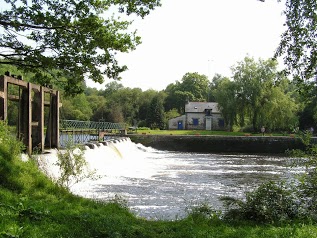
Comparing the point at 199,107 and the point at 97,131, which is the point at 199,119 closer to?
the point at 199,107

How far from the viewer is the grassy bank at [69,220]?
650 centimetres

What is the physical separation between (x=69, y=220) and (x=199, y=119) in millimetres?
68461

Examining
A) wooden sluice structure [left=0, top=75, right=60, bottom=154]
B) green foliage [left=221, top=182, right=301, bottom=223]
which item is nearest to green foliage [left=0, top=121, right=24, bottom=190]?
wooden sluice structure [left=0, top=75, right=60, bottom=154]

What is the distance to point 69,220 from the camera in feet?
23.5

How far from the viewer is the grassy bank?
650 centimetres

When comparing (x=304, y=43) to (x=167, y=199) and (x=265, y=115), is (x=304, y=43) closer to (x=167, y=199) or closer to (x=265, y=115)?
(x=167, y=199)

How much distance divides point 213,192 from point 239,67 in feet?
142

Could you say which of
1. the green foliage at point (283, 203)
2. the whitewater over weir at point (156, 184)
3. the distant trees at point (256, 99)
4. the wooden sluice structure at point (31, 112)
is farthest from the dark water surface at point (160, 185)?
the distant trees at point (256, 99)

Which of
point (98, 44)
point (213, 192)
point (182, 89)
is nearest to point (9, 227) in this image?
point (98, 44)

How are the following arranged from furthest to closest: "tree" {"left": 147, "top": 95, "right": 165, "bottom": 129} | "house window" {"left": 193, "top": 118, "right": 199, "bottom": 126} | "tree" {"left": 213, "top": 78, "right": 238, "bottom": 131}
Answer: "tree" {"left": 147, "top": 95, "right": 165, "bottom": 129} < "house window" {"left": 193, "top": 118, "right": 199, "bottom": 126} < "tree" {"left": 213, "top": 78, "right": 238, "bottom": 131}

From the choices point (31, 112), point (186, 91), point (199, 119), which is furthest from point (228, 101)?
point (186, 91)

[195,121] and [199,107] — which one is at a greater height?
[199,107]

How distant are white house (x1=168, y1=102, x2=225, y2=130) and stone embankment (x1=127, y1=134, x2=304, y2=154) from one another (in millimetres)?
28392

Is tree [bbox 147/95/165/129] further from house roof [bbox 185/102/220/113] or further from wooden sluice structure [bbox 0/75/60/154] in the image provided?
wooden sluice structure [bbox 0/75/60/154]
